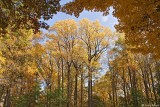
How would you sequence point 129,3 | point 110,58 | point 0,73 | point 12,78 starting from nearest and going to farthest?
point 129,3
point 0,73
point 12,78
point 110,58

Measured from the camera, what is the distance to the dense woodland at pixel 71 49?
17.3 feet

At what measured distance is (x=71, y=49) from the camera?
21438 millimetres

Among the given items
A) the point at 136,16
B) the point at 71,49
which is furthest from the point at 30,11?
the point at 71,49

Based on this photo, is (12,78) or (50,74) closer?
(12,78)

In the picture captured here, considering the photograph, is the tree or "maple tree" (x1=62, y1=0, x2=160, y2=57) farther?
the tree

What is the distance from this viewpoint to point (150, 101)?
2494cm

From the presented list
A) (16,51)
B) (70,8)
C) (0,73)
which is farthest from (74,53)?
(70,8)

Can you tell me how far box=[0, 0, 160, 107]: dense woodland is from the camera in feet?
17.3

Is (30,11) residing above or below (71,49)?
below

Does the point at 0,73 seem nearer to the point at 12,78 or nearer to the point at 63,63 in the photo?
the point at 12,78

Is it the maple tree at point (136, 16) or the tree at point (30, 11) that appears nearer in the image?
the maple tree at point (136, 16)

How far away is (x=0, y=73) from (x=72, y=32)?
1056 cm

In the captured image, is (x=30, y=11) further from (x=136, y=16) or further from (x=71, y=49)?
(x=71, y=49)

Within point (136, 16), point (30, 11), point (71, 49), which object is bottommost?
point (136, 16)
